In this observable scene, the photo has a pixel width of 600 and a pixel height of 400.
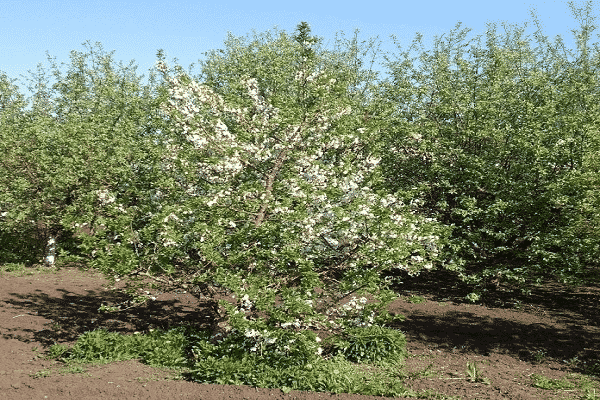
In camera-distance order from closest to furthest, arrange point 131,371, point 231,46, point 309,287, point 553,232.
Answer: point 309,287 → point 131,371 → point 553,232 → point 231,46

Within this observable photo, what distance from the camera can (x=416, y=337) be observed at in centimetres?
1254

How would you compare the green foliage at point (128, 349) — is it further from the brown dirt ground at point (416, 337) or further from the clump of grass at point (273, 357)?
the brown dirt ground at point (416, 337)

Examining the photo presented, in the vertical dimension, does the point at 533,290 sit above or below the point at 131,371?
above

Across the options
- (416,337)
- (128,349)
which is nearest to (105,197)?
(128,349)

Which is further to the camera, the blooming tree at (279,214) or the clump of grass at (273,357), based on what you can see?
the blooming tree at (279,214)

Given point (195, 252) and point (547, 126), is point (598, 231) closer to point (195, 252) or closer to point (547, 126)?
point (547, 126)

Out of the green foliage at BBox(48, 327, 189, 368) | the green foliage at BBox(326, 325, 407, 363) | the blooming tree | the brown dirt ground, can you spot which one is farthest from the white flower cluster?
the green foliage at BBox(326, 325, 407, 363)

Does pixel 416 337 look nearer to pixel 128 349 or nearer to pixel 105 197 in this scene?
pixel 128 349

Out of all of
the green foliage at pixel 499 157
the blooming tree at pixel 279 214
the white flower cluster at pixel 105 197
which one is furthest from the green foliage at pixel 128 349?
the green foliage at pixel 499 157

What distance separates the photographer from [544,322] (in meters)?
14.6

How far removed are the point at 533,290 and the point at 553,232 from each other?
6.32 metres

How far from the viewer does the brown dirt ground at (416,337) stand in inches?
327

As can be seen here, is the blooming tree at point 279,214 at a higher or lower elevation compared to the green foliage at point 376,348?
higher

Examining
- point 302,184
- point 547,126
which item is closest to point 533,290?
point 547,126
